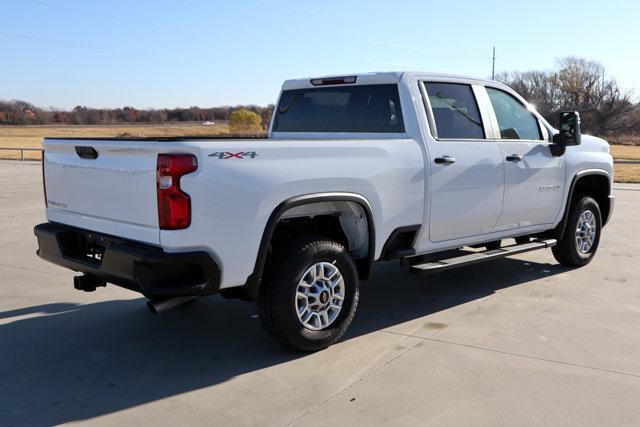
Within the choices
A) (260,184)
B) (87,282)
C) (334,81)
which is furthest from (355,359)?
(334,81)

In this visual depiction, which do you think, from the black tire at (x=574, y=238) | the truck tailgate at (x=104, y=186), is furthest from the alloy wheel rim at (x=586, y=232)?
the truck tailgate at (x=104, y=186)

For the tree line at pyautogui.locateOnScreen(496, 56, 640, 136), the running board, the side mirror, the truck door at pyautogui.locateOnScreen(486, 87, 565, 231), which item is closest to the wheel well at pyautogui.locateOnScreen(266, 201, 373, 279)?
the running board

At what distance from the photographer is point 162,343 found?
4727 mm

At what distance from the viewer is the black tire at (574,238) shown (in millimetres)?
6859

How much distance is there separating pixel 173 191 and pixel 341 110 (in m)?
2.40

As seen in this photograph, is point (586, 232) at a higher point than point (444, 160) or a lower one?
lower

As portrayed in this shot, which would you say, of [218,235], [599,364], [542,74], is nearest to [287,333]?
[218,235]

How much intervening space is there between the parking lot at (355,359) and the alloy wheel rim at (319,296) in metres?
0.25

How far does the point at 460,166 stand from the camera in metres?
5.29

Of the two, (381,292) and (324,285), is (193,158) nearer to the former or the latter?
(324,285)

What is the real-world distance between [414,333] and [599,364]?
131 centimetres

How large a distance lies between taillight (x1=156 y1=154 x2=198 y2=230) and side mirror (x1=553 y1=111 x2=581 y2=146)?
161 inches

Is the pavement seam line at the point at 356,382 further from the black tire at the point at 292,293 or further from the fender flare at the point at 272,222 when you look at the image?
the fender flare at the point at 272,222

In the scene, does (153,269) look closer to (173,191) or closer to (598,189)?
(173,191)
